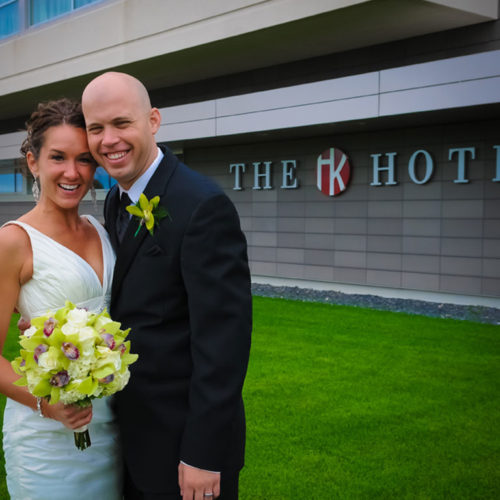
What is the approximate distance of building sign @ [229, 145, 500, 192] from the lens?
485 inches

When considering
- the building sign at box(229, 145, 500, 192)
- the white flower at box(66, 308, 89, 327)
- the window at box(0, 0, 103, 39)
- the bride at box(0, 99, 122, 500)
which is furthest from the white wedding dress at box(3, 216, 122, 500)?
the window at box(0, 0, 103, 39)

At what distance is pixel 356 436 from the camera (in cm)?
529

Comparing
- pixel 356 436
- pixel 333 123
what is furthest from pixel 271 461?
pixel 333 123

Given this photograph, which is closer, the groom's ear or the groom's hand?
the groom's hand

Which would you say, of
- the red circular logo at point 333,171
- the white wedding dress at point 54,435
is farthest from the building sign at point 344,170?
the white wedding dress at point 54,435

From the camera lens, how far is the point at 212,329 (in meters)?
2.08

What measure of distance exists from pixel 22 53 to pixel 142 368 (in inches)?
761

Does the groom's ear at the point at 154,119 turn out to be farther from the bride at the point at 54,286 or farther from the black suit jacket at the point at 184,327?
the bride at the point at 54,286

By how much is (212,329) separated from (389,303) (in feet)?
37.1

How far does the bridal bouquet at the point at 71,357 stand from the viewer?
193cm

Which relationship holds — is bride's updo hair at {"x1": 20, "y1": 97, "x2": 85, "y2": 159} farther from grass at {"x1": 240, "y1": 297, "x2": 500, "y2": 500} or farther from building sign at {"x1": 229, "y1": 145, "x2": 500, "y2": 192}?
building sign at {"x1": 229, "y1": 145, "x2": 500, "y2": 192}

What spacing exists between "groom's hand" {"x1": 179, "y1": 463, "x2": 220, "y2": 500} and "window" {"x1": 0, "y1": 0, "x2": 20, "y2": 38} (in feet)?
69.1

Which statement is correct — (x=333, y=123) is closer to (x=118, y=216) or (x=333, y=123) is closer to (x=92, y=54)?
(x=92, y=54)

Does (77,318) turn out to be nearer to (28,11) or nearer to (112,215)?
(112,215)
